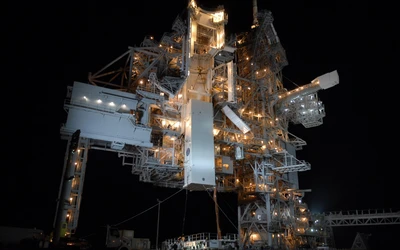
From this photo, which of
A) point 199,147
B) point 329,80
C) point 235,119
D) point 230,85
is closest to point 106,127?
point 199,147

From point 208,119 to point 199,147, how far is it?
3201mm

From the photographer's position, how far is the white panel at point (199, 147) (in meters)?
28.5

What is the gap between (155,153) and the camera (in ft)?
105

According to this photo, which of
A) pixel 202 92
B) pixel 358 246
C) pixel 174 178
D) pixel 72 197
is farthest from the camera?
pixel 358 246

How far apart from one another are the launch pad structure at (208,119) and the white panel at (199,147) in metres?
0.09

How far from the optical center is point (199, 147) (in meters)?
29.6

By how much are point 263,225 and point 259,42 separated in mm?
23221

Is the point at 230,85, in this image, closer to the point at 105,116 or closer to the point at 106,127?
the point at 105,116

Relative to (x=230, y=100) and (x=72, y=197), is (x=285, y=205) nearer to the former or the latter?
(x=230, y=100)

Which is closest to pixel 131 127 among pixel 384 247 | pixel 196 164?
pixel 196 164

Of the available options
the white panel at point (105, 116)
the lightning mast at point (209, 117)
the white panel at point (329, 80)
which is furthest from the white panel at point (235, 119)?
the white panel at point (329, 80)

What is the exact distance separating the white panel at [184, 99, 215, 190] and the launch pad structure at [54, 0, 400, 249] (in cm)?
9

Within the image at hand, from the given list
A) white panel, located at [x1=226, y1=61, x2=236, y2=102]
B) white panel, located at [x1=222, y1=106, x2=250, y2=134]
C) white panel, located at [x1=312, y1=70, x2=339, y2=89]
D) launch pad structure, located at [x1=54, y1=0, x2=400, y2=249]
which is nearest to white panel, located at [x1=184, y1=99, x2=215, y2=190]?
launch pad structure, located at [x1=54, y1=0, x2=400, y2=249]

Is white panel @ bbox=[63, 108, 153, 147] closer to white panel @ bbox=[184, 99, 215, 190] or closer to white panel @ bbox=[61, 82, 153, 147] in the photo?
white panel @ bbox=[61, 82, 153, 147]
